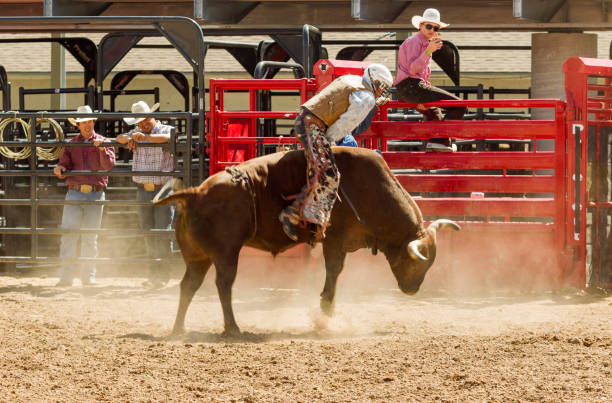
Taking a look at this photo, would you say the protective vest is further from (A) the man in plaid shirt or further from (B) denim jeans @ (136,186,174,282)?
(B) denim jeans @ (136,186,174,282)

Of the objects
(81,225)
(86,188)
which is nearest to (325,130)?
(86,188)

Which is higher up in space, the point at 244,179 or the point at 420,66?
the point at 420,66

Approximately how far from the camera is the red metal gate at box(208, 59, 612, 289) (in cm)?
838

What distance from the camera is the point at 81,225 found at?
9.34 metres

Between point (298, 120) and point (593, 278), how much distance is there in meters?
3.72

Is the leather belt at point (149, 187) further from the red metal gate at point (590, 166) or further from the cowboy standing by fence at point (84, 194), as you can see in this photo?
the red metal gate at point (590, 166)

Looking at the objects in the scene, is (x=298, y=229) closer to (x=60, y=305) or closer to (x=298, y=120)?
(x=298, y=120)

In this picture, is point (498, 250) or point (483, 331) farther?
point (498, 250)

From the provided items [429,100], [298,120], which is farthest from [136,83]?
[298,120]

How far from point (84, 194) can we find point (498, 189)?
4.07 metres

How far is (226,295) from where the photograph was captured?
6.24 meters

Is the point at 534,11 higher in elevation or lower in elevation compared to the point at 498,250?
higher

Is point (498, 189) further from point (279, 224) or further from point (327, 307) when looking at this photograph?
point (279, 224)

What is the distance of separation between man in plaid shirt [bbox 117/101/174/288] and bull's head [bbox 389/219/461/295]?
10.00ft
